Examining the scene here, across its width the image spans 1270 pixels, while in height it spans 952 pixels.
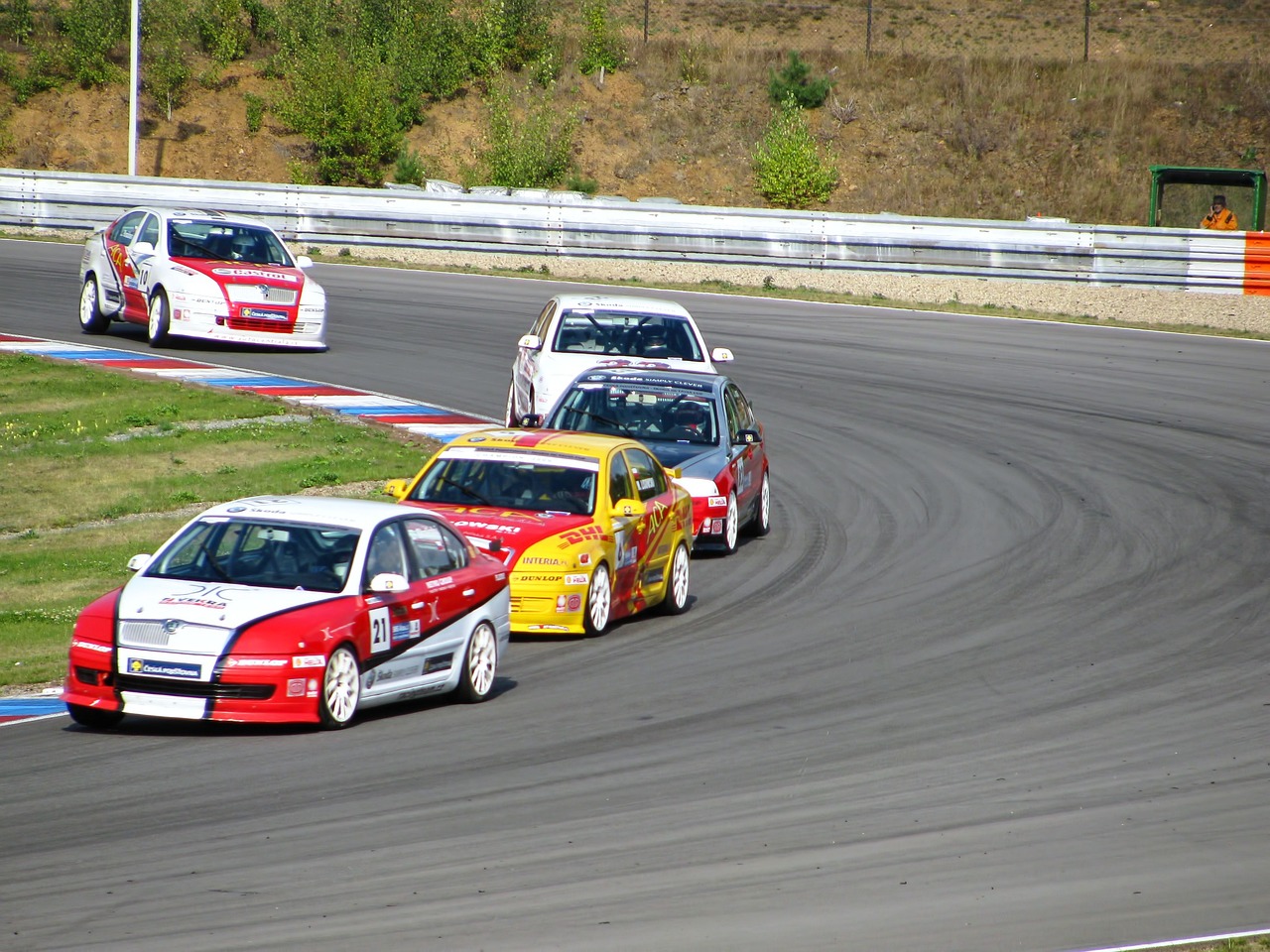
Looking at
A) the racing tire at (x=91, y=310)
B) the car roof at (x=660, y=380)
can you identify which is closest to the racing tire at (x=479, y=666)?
the car roof at (x=660, y=380)

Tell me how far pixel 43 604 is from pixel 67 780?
466cm

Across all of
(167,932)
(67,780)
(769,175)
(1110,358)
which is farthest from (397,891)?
(769,175)

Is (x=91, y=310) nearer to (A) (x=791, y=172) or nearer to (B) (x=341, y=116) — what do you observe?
(A) (x=791, y=172)

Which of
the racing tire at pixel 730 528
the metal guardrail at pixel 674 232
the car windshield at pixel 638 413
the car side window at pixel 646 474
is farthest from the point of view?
the metal guardrail at pixel 674 232

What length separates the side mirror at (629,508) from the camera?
12.7 metres

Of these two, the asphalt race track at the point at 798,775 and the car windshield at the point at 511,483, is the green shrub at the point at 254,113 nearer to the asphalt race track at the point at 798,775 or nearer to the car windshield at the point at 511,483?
the asphalt race track at the point at 798,775

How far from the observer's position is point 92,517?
50.0 ft

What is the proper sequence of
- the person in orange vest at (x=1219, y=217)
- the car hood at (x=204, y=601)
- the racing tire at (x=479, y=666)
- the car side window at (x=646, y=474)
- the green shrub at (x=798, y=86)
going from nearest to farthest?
the car hood at (x=204, y=601) → the racing tire at (x=479, y=666) → the car side window at (x=646, y=474) → the person in orange vest at (x=1219, y=217) → the green shrub at (x=798, y=86)

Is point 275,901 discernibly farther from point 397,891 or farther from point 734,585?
point 734,585

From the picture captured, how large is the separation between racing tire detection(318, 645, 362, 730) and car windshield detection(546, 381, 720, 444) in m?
6.66

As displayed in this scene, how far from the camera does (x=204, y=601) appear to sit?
9266mm

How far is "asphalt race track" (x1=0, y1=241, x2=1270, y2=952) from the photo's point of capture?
6500 mm

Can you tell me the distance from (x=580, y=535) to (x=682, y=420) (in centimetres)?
420

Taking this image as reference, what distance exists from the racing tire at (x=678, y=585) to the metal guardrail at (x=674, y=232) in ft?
62.1
